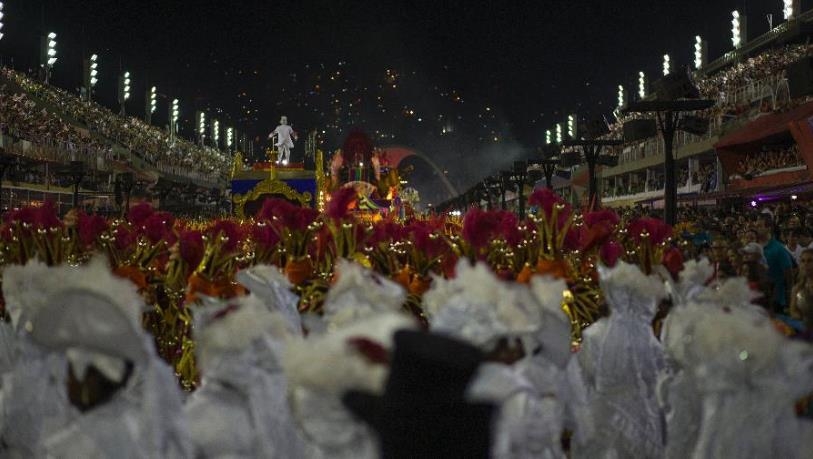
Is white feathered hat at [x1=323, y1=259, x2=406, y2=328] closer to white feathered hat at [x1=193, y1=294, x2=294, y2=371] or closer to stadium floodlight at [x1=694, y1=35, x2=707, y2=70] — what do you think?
white feathered hat at [x1=193, y1=294, x2=294, y2=371]

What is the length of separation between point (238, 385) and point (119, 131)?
68.1 metres

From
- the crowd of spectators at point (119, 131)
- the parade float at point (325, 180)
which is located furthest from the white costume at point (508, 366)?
the crowd of spectators at point (119, 131)

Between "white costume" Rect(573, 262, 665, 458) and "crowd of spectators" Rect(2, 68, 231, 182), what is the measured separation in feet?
140

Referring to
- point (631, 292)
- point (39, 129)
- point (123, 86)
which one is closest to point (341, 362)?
point (631, 292)

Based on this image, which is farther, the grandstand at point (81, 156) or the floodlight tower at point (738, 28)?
the floodlight tower at point (738, 28)

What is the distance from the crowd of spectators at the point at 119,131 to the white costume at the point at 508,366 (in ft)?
144

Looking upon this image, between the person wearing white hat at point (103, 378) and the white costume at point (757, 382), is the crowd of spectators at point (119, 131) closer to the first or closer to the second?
the person wearing white hat at point (103, 378)

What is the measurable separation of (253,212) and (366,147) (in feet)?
14.4

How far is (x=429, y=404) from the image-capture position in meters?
2.83

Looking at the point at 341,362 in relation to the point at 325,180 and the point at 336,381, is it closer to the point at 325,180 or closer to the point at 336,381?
the point at 336,381

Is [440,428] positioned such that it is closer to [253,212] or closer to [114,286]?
[114,286]

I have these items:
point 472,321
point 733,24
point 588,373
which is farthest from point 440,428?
point 733,24

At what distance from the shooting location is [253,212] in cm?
2286

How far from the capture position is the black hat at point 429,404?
2.80m
